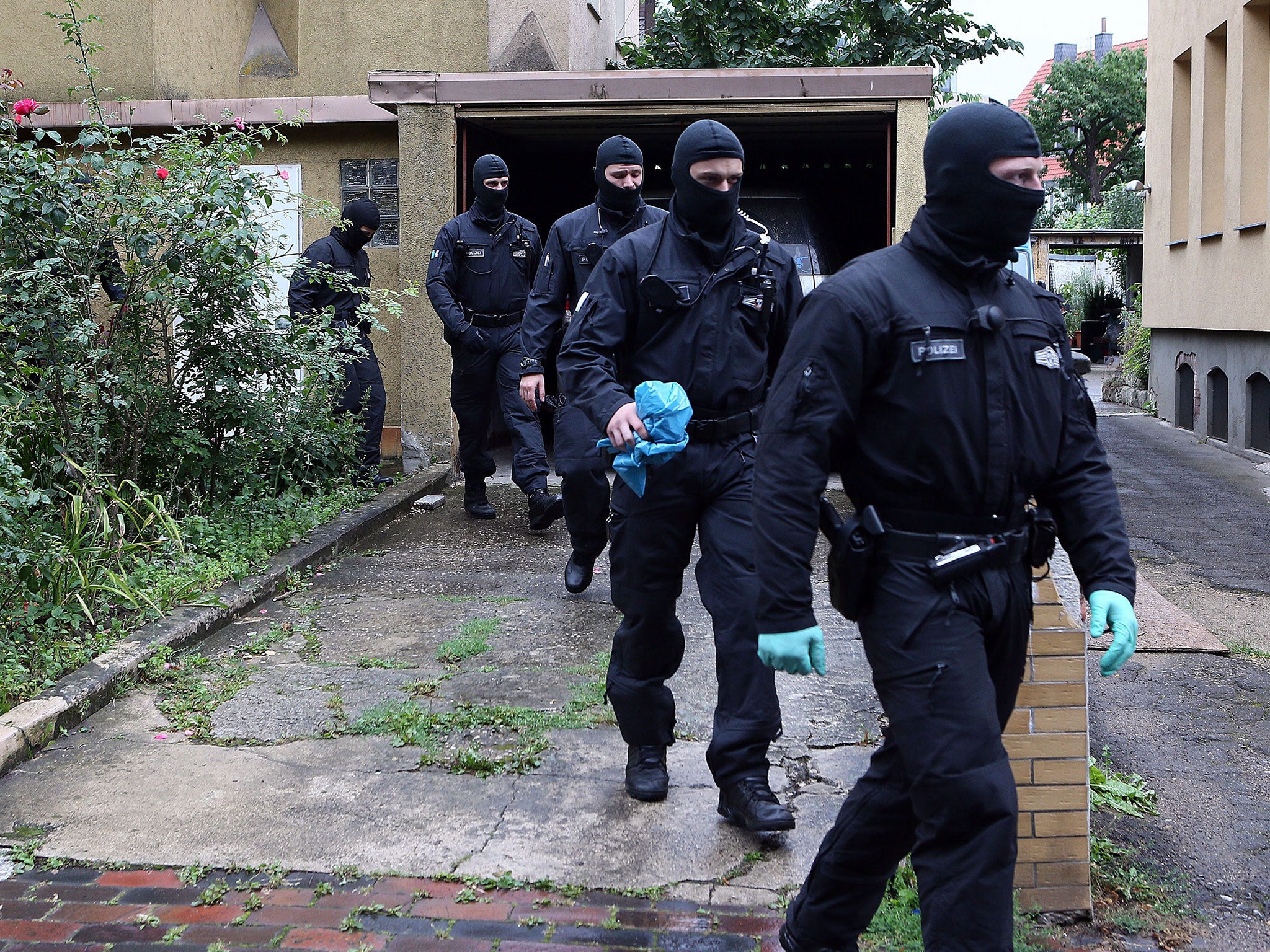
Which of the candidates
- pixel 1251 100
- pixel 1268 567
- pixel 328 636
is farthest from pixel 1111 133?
pixel 328 636

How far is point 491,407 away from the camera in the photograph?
8.67 metres

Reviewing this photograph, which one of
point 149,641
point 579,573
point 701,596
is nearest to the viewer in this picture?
point 701,596

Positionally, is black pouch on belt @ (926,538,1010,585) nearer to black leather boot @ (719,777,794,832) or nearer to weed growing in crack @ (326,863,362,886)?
black leather boot @ (719,777,794,832)

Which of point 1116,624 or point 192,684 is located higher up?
point 1116,624

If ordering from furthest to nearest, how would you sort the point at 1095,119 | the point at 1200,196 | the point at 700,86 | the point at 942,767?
the point at 1095,119, the point at 1200,196, the point at 700,86, the point at 942,767

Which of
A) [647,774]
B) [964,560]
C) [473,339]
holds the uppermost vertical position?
[473,339]

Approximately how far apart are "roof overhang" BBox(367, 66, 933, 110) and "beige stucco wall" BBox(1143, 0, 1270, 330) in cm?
467

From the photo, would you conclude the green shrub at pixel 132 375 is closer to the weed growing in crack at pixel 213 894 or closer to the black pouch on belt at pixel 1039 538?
the weed growing in crack at pixel 213 894

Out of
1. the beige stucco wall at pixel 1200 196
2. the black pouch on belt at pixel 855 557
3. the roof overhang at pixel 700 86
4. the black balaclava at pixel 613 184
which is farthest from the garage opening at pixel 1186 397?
the black pouch on belt at pixel 855 557

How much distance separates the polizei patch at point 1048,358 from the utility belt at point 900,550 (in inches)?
13.2

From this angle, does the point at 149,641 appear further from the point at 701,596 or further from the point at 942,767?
the point at 942,767

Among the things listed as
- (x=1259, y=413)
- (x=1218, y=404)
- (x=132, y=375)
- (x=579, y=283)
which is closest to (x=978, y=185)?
(x=579, y=283)

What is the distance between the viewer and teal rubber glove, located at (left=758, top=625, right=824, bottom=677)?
103 inches

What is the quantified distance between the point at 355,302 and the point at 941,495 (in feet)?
24.1
